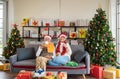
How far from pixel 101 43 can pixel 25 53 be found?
228cm

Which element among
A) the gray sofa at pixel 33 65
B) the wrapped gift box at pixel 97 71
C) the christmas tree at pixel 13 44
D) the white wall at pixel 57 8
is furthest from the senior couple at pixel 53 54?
the white wall at pixel 57 8

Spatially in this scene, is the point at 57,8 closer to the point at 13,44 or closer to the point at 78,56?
the point at 13,44

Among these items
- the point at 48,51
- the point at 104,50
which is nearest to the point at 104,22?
the point at 104,50

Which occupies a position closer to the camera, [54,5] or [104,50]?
[104,50]

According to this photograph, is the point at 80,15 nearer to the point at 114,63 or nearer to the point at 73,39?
the point at 73,39

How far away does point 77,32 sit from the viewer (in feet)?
25.8

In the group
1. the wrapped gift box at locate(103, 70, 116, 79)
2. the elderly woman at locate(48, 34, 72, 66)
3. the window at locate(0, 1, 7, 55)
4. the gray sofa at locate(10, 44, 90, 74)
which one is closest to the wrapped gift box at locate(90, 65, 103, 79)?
the wrapped gift box at locate(103, 70, 116, 79)

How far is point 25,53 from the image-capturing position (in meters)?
5.97

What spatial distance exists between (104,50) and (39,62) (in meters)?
2.23

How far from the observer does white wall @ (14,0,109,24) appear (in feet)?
26.1

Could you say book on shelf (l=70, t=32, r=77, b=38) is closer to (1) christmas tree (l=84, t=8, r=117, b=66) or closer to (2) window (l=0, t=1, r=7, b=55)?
(1) christmas tree (l=84, t=8, r=117, b=66)

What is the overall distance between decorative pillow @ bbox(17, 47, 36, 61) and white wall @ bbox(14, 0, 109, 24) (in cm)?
236

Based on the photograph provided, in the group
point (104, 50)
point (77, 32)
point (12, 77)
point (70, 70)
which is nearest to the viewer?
point (70, 70)

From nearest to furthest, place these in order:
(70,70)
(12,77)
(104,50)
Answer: (70,70) → (12,77) → (104,50)
